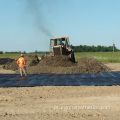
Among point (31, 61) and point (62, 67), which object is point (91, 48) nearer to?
point (31, 61)

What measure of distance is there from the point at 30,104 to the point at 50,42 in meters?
15.2

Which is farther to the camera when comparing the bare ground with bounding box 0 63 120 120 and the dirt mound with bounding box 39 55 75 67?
the dirt mound with bounding box 39 55 75 67

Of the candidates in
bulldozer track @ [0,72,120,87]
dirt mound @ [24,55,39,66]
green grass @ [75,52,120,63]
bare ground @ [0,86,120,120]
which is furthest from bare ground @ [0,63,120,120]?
green grass @ [75,52,120,63]

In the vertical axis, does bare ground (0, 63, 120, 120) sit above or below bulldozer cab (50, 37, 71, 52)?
below

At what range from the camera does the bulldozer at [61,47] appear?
21391mm

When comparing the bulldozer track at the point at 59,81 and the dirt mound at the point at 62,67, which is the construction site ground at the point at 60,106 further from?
the dirt mound at the point at 62,67

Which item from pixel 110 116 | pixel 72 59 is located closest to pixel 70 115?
pixel 110 116

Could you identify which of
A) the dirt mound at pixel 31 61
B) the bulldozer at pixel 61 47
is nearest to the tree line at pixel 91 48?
the dirt mound at pixel 31 61

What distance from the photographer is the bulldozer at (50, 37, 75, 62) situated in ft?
70.2

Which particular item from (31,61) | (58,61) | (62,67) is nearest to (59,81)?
(62,67)

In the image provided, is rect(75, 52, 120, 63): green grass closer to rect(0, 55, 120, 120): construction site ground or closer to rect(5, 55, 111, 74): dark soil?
rect(5, 55, 111, 74): dark soil

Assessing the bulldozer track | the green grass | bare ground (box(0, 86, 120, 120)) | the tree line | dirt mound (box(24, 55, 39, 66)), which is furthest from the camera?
the tree line

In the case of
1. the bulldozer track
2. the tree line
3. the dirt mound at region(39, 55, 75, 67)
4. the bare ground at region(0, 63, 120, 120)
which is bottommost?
the bare ground at region(0, 63, 120, 120)

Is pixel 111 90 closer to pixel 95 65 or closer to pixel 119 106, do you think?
pixel 119 106
